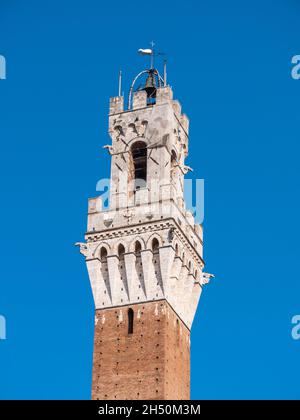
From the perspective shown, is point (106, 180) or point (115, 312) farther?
point (106, 180)

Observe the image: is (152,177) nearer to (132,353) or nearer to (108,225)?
(108,225)

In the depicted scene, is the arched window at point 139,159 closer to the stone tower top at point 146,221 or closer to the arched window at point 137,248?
the stone tower top at point 146,221

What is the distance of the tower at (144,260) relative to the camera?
60.4 m

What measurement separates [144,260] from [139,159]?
294 inches

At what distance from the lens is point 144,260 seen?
6259 centimetres

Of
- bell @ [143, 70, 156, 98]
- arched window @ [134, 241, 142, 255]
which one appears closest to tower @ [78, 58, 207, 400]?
arched window @ [134, 241, 142, 255]

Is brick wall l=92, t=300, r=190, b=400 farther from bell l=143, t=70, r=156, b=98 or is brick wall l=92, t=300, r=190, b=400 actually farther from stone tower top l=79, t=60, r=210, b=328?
bell l=143, t=70, r=156, b=98

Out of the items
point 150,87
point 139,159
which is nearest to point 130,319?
point 139,159

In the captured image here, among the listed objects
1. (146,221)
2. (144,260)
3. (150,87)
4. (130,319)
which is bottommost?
(130,319)

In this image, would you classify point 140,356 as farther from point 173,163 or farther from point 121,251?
point 173,163

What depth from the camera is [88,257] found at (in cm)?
6412

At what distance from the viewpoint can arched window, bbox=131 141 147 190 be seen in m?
67.4
